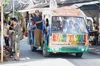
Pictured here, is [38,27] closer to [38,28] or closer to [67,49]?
[38,28]

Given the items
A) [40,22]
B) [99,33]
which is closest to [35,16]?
[40,22]

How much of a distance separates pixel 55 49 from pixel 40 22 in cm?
256

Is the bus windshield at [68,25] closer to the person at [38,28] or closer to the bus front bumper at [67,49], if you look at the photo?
the bus front bumper at [67,49]

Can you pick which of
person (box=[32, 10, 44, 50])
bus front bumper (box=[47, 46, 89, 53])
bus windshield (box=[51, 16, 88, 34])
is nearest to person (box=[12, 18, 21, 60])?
bus front bumper (box=[47, 46, 89, 53])

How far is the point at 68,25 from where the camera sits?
1683 cm

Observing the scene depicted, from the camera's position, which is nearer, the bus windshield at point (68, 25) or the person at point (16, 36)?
the person at point (16, 36)

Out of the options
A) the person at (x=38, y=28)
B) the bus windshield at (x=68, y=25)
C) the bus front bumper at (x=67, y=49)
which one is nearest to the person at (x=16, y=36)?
the bus front bumper at (x=67, y=49)

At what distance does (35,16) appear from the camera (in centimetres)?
1884

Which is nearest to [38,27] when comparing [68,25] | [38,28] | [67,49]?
[38,28]

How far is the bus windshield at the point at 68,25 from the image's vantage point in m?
16.7

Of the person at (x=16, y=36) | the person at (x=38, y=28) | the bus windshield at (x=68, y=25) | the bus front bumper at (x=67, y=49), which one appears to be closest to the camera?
the person at (x=16, y=36)

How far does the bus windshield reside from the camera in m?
16.7

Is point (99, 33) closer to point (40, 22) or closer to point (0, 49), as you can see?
point (40, 22)

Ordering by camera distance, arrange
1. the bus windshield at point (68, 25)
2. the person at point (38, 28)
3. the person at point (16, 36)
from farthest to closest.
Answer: the person at point (38, 28), the bus windshield at point (68, 25), the person at point (16, 36)
